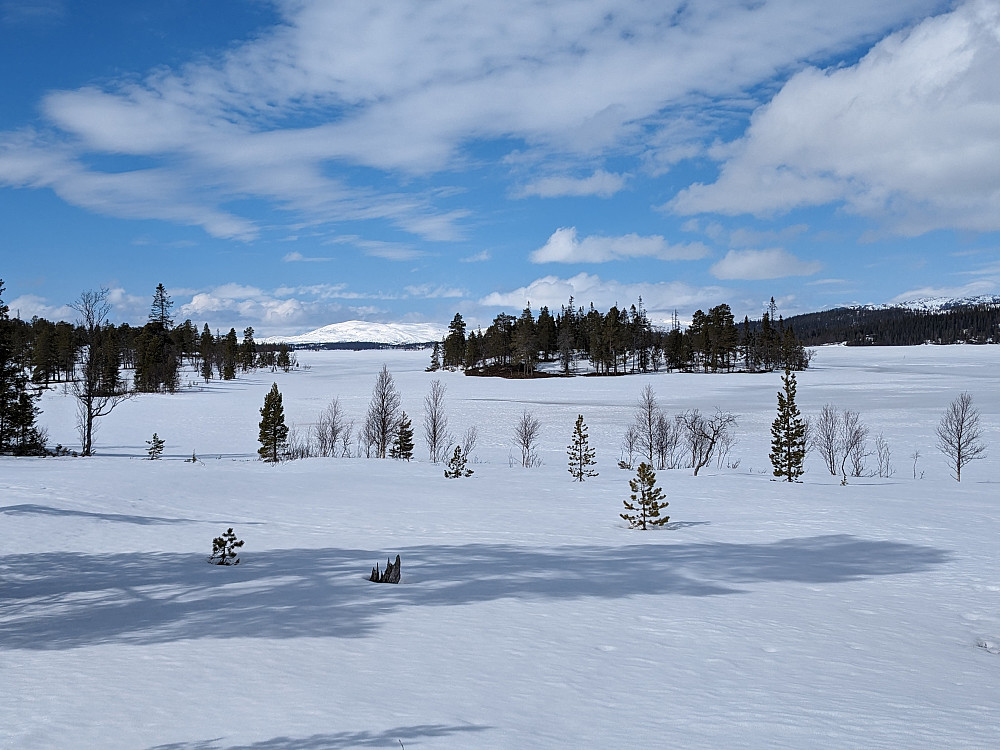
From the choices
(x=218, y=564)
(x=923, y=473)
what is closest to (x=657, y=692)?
(x=218, y=564)

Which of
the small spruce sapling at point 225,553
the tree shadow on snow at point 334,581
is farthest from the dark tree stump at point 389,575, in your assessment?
the small spruce sapling at point 225,553

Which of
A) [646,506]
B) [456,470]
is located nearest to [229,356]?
[456,470]

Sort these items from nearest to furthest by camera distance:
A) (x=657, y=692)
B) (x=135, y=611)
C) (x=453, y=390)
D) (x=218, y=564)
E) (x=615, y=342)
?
(x=657, y=692) → (x=135, y=611) → (x=218, y=564) → (x=453, y=390) → (x=615, y=342)

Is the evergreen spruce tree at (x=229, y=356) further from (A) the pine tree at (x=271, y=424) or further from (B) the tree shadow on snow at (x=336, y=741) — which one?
(B) the tree shadow on snow at (x=336, y=741)

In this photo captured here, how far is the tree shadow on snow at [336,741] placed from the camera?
503cm

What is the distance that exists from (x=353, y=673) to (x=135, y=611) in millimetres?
3926

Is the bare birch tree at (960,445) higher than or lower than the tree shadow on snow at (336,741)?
lower

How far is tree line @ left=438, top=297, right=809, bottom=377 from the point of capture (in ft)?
392

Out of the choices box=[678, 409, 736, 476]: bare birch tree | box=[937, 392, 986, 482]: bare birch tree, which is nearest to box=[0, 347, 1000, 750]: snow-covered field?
box=[678, 409, 736, 476]: bare birch tree

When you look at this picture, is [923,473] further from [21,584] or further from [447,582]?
[21,584]

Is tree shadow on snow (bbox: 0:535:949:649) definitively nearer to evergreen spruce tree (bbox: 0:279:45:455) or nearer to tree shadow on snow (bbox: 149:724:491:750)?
tree shadow on snow (bbox: 149:724:491:750)

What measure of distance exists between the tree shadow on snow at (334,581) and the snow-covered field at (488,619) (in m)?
0.06

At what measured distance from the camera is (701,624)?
8.91 meters

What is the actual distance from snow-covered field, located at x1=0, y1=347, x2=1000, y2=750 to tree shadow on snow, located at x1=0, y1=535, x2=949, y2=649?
6 centimetres
